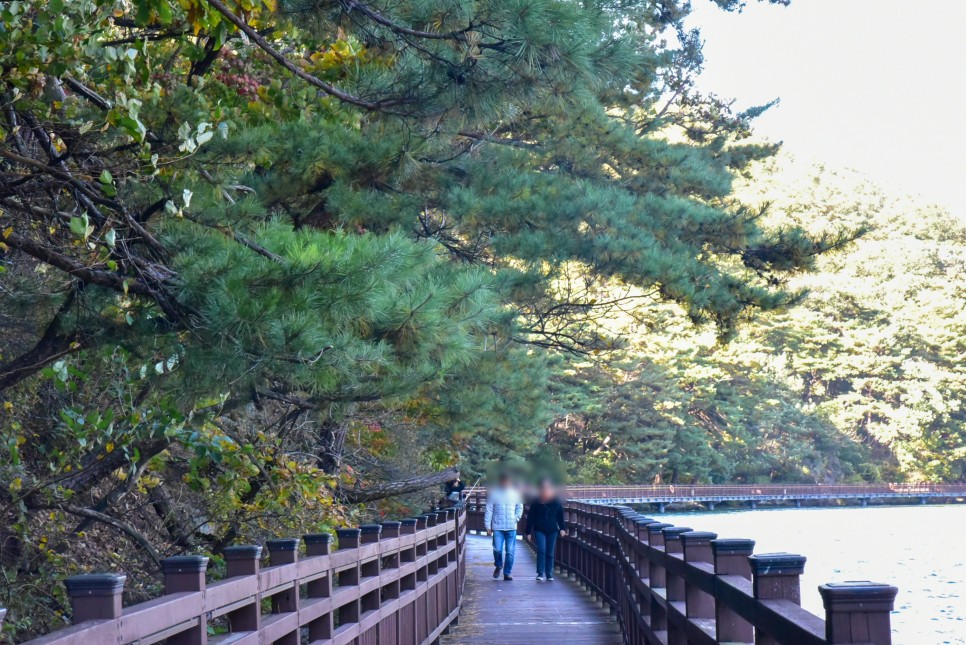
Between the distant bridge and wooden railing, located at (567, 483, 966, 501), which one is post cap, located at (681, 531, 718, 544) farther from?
the distant bridge

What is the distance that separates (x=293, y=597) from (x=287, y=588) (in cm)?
10

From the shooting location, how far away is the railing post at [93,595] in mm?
3012

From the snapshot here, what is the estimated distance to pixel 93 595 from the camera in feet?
9.91

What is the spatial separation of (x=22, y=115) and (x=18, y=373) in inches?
66.2

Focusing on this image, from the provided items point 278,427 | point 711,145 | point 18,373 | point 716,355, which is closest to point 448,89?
point 18,373

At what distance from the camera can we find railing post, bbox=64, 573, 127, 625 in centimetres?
301

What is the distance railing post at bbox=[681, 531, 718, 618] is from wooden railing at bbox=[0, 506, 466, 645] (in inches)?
68.0

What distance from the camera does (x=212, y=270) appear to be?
5535 millimetres

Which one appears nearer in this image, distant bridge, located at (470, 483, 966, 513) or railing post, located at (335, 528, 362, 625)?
railing post, located at (335, 528, 362, 625)

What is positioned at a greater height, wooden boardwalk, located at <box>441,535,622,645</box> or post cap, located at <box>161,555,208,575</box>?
post cap, located at <box>161,555,208,575</box>

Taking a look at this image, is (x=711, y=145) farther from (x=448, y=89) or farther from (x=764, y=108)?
(x=448, y=89)

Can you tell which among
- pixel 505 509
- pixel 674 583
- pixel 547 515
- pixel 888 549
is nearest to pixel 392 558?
pixel 674 583

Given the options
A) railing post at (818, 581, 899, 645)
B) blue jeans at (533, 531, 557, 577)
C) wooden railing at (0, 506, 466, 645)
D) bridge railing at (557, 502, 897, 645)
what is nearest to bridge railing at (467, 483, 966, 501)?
blue jeans at (533, 531, 557, 577)

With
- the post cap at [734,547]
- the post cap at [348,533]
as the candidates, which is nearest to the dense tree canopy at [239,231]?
the post cap at [348,533]
